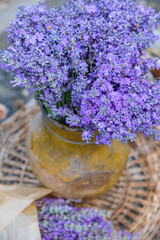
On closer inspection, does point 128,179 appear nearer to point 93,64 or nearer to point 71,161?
point 71,161

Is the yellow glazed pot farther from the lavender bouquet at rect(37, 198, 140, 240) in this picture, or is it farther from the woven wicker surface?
the woven wicker surface

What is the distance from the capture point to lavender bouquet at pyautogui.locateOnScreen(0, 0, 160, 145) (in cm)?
62

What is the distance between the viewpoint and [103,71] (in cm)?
63

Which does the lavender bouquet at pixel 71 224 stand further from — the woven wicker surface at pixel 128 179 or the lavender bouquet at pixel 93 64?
the lavender bouquet at pixel 93 64

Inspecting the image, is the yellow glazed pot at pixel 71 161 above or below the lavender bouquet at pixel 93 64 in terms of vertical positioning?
below

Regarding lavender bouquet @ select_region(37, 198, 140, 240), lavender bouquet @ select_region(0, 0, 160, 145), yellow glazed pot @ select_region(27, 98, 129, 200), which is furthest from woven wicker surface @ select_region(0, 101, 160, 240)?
lavender bouquet @ select_region(0, 0, 160, 145)

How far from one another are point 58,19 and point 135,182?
816 millimetres

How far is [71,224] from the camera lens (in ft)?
3.03

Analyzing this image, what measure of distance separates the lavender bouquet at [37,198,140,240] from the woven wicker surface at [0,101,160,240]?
0.09 m

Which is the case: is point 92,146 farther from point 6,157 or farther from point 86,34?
point 6,157

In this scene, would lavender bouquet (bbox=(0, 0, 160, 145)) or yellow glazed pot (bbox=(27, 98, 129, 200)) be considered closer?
lavender bouquet (bbox=(0, 0, 160, 145))

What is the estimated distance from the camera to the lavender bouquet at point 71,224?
0.92 metres

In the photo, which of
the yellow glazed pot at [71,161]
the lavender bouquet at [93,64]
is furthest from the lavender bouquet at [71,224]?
the lavender bouquet at [93,64]

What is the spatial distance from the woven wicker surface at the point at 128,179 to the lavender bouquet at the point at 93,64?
1.85 feet
